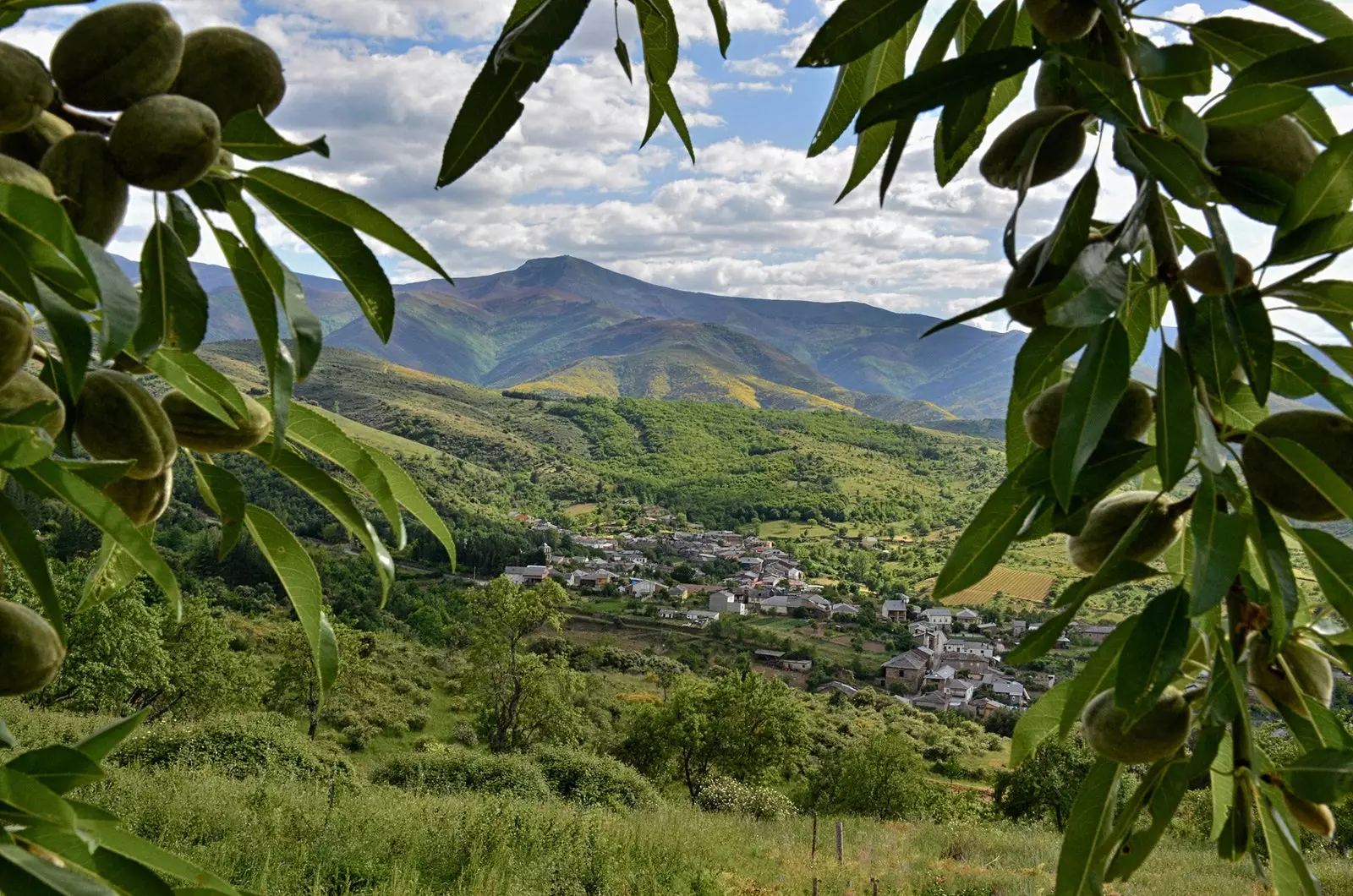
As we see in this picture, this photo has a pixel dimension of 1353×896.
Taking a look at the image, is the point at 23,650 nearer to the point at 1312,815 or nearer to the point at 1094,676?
the point at 1094,676

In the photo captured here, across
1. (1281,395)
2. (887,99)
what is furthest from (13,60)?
(1281,395)

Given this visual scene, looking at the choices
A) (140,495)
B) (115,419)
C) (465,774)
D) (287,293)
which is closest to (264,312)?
(287,293)

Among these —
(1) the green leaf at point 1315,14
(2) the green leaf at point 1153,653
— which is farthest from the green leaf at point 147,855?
(1) the green leaf at point 1315,14

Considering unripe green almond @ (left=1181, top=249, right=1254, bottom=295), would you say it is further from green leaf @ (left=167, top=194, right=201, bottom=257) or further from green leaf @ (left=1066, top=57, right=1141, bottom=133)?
green leaf @ (left=167, top=194, right=201, bottom=257)

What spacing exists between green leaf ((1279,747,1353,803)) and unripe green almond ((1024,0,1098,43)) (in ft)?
1.56

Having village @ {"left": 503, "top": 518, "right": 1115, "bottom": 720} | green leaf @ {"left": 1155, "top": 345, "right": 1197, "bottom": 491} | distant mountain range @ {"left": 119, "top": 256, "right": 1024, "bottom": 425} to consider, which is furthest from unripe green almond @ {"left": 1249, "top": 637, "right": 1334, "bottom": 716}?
distant mountain range @ {"left": 119, "top": 256, "right": 1024, "bottom": 425}

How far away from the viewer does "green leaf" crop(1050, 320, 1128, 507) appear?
542mm

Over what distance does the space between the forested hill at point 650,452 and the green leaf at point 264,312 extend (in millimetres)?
55214

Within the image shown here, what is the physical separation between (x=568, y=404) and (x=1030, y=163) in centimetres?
9121

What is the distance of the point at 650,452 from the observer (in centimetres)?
8575

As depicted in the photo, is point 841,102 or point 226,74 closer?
point 226,74

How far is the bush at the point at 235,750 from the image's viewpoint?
44.5ft

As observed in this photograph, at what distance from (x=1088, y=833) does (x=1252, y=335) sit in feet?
1.30

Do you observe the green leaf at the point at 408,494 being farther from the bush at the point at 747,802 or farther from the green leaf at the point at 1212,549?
the bush at the point at 747,802
